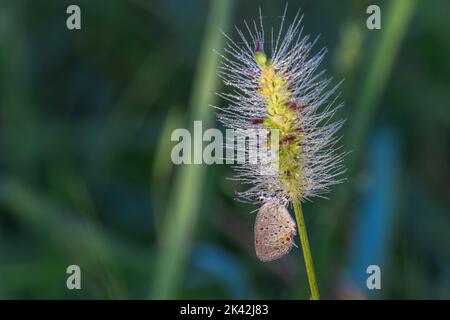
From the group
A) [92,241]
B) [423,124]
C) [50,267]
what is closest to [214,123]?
[92,241]

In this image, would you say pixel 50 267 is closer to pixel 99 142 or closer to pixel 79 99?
pixel 99 142

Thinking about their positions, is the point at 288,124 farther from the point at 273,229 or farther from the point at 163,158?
the point at 163,158

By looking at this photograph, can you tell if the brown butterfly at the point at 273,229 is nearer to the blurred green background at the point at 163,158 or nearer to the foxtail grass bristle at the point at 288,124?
the foxtail grass bristle at the point at 288,124

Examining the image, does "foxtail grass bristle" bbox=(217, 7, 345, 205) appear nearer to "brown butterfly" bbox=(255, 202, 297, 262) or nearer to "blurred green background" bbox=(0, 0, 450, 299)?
"brown butterfly" bbox=(255, 202, 297, 262)

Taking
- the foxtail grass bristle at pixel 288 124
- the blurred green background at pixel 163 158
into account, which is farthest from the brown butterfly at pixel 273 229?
the blurred green background at pixel 163 158

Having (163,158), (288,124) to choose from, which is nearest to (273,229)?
(288,124)

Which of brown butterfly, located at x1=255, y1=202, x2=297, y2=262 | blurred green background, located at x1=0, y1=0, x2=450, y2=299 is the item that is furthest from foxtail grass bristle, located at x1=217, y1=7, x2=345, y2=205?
blurred green background, located at x1=0, y1=0, x2=450, y2=299
